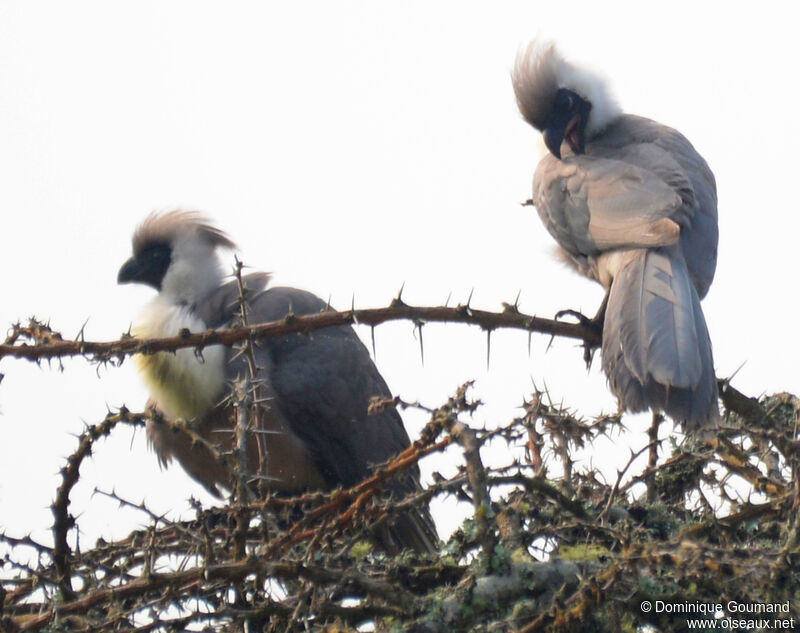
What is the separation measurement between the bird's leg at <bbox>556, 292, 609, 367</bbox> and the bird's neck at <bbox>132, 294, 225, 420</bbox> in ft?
5.85

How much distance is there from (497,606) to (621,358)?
1657mm

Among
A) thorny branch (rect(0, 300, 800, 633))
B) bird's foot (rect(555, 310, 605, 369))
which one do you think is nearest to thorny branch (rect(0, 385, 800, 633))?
thorny branch (rect(0, 300, 800, 633))

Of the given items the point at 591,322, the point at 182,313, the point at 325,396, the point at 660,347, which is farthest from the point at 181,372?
the point at 660,347

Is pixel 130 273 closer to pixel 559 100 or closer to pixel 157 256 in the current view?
pixel 157 256

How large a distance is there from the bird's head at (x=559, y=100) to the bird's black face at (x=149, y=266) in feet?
7.27

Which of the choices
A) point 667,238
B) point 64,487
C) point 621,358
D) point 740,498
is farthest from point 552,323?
point 64,487

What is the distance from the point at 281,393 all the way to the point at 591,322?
1715mm

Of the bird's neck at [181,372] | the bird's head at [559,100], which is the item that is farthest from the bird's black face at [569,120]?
the bird's neck at [181,372]

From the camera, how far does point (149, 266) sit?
6461 mm

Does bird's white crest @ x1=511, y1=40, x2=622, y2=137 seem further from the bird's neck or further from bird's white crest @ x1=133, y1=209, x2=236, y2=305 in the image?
the bird's neck

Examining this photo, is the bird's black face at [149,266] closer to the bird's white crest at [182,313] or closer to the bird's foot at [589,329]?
the bird's white crest at [182,313]

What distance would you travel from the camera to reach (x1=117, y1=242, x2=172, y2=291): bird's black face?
6441 millimetres

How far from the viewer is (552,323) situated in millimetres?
3814

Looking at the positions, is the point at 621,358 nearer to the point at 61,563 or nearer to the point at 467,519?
the point at 467,519
